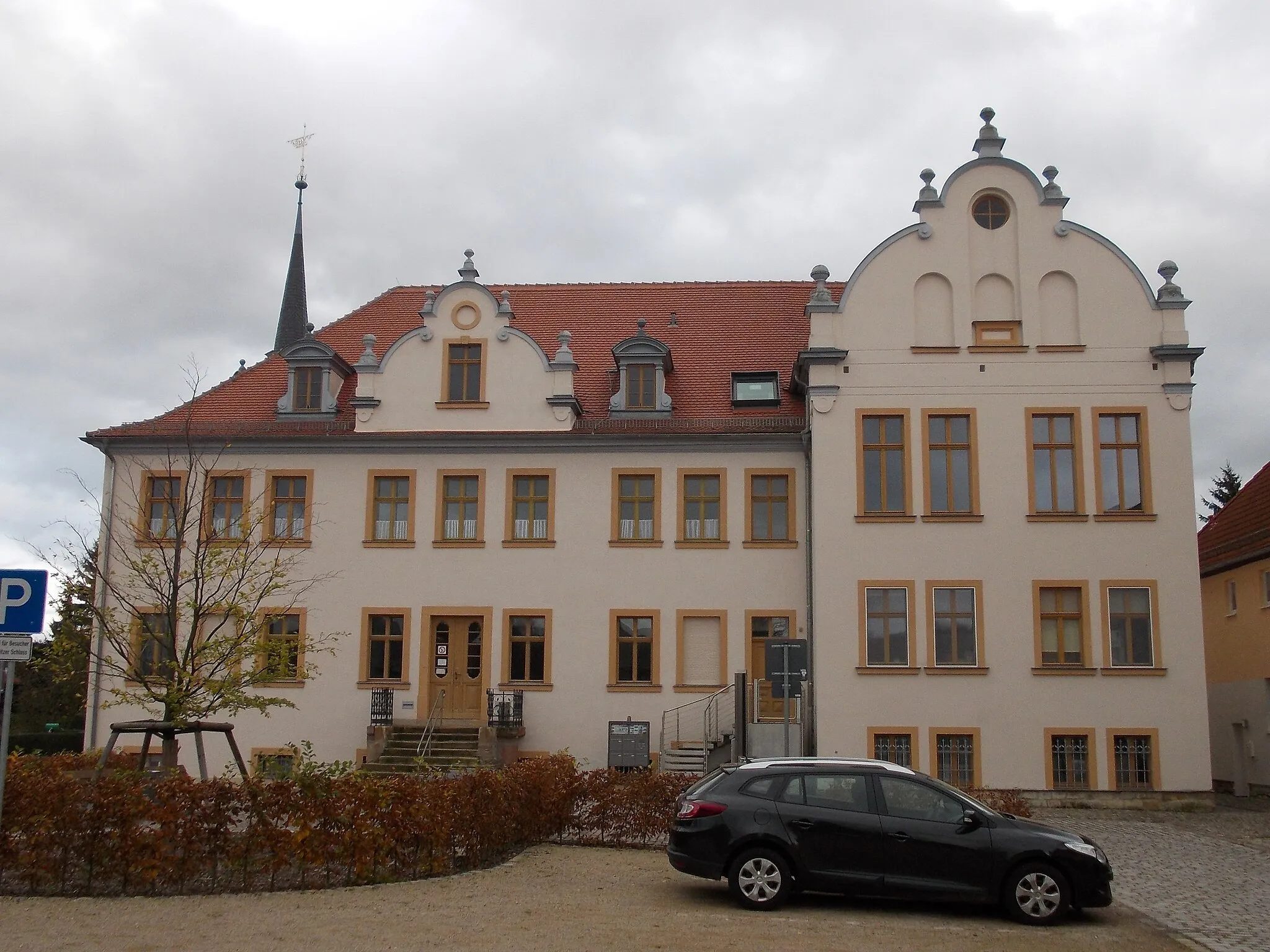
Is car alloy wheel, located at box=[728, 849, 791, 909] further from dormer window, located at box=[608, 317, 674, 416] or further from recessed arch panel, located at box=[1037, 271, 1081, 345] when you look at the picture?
recessed arch panel, located at box=[1037, 271, 1081, 345]

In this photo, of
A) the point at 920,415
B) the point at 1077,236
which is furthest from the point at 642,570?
the point at 1077,236

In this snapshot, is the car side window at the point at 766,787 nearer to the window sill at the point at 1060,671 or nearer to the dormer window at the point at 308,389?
the window sill at the point at 1060,671

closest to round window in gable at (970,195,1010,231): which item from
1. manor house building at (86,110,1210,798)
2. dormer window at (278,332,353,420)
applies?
manor house building at (86,110,1210,798)

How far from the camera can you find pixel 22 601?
11.6 metres

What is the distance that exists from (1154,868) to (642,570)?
12.8 metres

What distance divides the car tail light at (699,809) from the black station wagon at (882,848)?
0.01 metres

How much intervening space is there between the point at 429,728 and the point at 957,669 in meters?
10.4

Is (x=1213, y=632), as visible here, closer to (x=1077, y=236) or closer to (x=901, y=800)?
(x=1077, y=236)

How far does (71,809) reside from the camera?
498 inches

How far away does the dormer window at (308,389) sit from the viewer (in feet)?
93.8

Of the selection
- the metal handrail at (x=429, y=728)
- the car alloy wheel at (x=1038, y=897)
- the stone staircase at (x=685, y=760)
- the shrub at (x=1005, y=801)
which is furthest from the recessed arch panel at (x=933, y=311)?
the car alloy wheel at (x=1038, y=897)

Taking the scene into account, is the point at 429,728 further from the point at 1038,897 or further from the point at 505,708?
the point at 1038,897

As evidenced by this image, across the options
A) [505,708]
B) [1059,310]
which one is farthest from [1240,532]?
[505,708]

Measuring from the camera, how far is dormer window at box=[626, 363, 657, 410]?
28.0 meters
